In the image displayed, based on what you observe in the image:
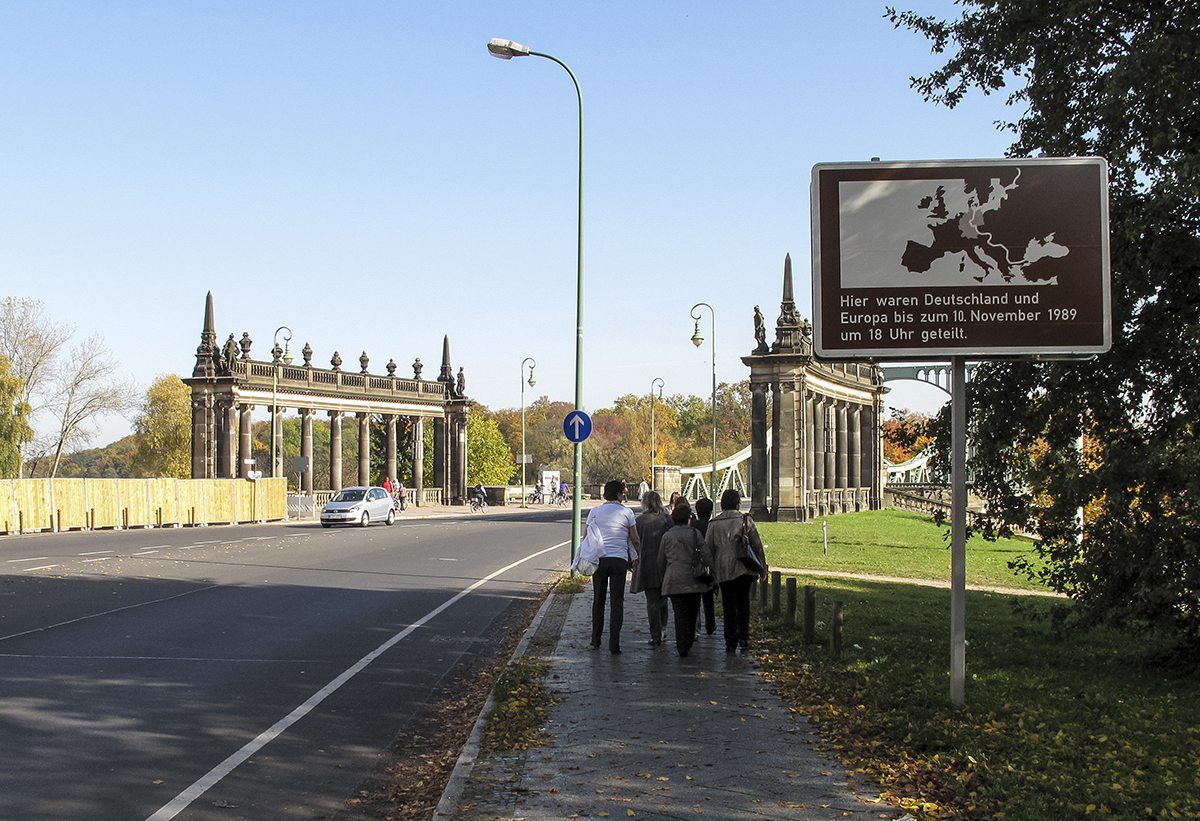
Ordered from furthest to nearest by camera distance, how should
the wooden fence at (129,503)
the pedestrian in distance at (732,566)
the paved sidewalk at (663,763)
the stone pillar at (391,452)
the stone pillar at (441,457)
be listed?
1. the stone pillar at (441,457)
2. the stone pillar at (391,452)
3. the wooden fence at (129,503)
4. the pedestrian in distance at (732,566)
5. the paved sidewalk at (663,763)

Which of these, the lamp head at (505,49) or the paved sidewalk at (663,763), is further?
the lamp head at (505,49)

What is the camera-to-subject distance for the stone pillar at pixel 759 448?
42344mm

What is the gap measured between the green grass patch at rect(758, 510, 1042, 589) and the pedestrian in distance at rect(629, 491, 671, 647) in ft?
16.9

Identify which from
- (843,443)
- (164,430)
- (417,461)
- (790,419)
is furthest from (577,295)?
(164,430)

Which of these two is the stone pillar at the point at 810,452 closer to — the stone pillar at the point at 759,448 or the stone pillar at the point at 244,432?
the stone pillar at the point at 759,448

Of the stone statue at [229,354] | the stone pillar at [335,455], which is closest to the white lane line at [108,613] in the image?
the stone statue at [229,354]

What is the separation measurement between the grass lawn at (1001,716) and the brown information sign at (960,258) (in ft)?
8.54

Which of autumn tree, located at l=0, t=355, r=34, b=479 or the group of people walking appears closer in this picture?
the group of people walking

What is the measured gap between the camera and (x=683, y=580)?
413 inches

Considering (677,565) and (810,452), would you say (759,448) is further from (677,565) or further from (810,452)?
(677,565)

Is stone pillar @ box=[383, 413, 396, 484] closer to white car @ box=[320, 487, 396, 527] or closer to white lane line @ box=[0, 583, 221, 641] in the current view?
white car @ box=[320, 487, 396, 527]

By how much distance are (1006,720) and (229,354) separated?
175 ft

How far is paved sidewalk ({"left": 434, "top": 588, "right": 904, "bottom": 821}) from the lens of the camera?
552cm

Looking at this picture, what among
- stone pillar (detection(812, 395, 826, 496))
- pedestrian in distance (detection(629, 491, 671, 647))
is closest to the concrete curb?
pedestrian in distance (detection(629, 491, 671, 647))
